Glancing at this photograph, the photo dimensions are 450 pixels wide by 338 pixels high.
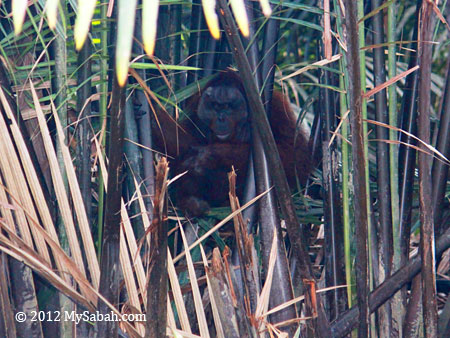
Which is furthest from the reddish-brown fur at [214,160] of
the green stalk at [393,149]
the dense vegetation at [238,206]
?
the green stalk at [393,149]

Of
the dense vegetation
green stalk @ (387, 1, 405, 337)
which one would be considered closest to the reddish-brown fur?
the dense vegetation

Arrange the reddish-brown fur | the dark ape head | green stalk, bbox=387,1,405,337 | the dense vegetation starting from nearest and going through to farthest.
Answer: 1. the dense vegetation
2. green stalk, bbox=387,1,405,337
3. the reddish-brown fur
4. the dark ape head

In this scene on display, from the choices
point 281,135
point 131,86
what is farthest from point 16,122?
point 281,135

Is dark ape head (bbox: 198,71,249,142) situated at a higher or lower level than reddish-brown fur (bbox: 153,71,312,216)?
higher

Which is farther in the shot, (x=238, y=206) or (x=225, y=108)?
(x=225, y=108)

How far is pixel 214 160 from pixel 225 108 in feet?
1.39

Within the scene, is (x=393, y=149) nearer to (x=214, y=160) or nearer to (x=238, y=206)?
(x=238, y=206)

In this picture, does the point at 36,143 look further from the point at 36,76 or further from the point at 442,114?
the point at 442,114

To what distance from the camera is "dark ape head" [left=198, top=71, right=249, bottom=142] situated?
293cm

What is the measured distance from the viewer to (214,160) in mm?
2678

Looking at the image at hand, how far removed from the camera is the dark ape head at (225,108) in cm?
293

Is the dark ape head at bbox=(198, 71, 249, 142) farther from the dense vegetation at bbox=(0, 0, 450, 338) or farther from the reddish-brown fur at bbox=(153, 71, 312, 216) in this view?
the dense vegetation at bbox=(0, 0, 450, 338)

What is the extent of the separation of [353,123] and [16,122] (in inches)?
30.6

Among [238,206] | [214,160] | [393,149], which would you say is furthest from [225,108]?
[238,206]
